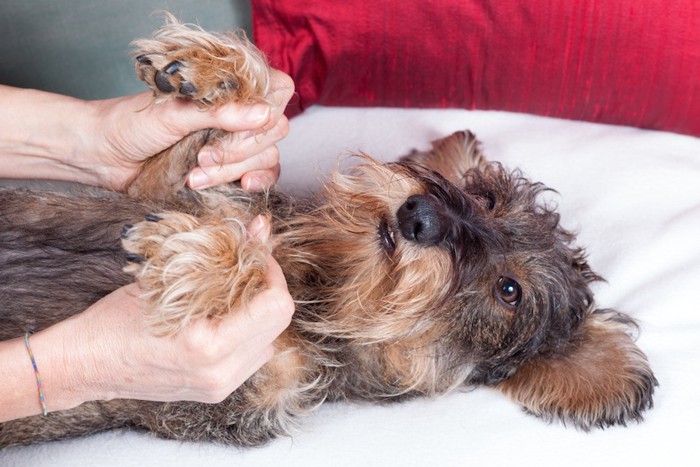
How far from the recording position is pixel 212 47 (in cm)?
209

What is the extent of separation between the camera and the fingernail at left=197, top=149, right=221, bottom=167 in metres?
2.31

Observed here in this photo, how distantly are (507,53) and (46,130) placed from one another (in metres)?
1.80

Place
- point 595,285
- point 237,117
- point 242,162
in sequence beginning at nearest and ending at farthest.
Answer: point 237,117 < point 242,162 < point 595,285

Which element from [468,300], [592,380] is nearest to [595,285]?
[592,380]

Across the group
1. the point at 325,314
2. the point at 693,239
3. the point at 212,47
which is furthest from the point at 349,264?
the point at 693,239

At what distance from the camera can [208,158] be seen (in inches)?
91.4

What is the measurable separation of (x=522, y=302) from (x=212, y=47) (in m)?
1.22

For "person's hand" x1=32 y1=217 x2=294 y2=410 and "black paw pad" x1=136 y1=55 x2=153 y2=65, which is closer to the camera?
"person's hand" x1=32 y1=217 x2=294 y2=410

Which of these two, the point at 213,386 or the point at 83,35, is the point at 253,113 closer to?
the point at 213,386

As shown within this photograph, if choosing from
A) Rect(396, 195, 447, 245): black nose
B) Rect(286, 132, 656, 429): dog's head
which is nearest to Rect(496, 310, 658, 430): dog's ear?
Rect(286, 132, 656, 429): dog's head

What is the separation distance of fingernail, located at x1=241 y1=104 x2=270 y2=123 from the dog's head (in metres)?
0.32

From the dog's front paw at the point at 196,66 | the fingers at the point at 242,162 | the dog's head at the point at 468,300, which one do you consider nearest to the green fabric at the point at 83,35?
the fingers at the point at 242,162

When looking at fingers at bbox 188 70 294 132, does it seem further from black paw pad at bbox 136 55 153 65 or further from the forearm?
the forearm

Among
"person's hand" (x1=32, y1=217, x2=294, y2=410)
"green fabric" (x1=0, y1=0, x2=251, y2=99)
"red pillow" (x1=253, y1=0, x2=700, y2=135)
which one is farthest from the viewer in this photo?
"green fabric" (x1=0, y1=0, x2=251, y2=99)
